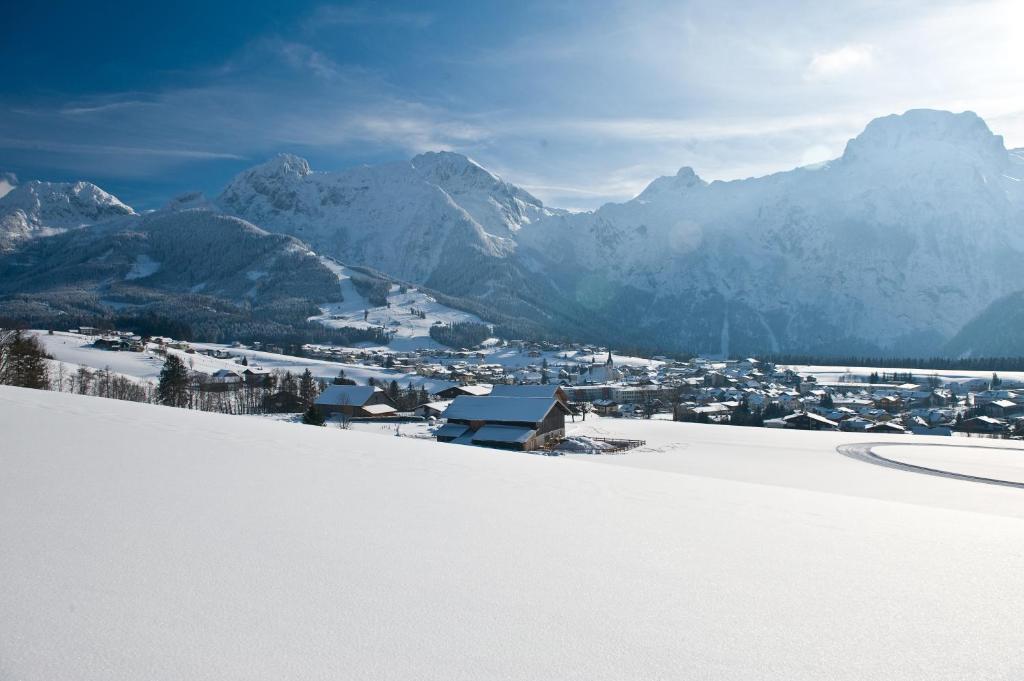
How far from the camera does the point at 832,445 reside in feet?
97.6

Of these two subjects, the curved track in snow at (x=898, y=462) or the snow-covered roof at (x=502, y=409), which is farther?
the snow-covered roof at (x=502, y=409)

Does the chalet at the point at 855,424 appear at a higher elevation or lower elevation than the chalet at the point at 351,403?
lower

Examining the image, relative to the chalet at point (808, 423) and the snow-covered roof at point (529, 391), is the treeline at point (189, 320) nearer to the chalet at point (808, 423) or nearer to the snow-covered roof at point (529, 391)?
the snow-covered roof at point (529, 391)

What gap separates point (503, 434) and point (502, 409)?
91.4 inches

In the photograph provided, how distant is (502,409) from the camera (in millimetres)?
33406

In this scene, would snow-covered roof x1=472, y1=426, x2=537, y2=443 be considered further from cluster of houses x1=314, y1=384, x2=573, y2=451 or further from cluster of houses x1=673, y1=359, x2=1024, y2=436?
cluster of houses x1=673, y1=359, x2=1024, y2=436

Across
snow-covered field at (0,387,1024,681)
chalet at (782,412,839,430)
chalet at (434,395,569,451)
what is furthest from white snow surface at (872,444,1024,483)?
Answer: chalet at (782,412,839,430)

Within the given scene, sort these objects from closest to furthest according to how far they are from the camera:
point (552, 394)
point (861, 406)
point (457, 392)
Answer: point (552, 394) → point (457, 392) → point (861, 406)

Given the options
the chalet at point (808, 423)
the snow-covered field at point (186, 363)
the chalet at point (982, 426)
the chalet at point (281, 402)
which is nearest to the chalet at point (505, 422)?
the chalet at point (281, 402)

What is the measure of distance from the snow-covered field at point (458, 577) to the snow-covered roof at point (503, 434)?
19906 mm

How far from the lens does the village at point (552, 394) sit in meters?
33.7

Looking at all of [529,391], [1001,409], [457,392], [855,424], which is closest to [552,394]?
[529,391]

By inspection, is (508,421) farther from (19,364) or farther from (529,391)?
(19,364)

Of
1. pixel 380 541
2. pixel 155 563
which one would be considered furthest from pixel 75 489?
pixel 380 541
